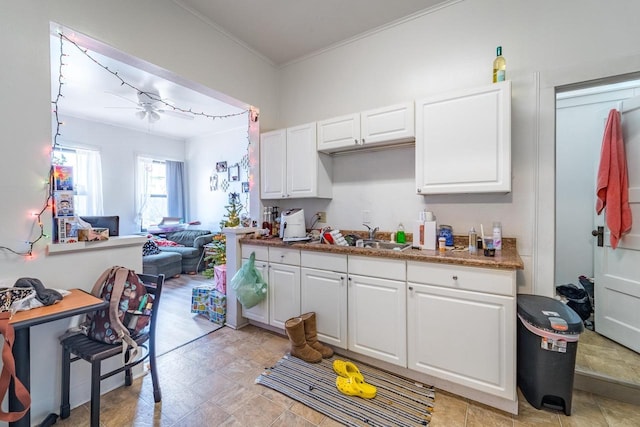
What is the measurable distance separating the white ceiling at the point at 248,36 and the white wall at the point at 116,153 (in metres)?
1.08

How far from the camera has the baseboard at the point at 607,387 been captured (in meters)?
1.75

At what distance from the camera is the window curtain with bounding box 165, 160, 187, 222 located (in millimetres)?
6375

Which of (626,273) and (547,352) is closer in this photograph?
(547,352)

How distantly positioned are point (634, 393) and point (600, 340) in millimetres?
582

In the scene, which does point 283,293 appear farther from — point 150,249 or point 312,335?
point 150,249

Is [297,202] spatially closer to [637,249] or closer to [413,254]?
[413,254]

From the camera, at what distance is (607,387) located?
1.81 m

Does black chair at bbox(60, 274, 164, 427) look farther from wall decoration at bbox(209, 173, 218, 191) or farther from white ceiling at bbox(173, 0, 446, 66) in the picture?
wall decoration at bbox(209, 173, 218, 191)

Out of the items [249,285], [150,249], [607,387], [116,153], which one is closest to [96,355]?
[249,285]

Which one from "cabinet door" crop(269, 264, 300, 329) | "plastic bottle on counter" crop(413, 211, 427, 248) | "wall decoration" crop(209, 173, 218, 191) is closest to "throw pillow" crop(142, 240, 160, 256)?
"wall decoration" crop(209, 173, 218, 191)

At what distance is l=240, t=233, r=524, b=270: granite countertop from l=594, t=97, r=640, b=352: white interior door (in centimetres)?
91

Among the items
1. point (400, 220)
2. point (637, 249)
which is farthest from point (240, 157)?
point (637, 249)

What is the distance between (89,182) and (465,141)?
636 centimetres

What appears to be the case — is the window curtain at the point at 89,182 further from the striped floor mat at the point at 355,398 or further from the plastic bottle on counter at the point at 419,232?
the plastic bottle on counter at the point at 419,232
